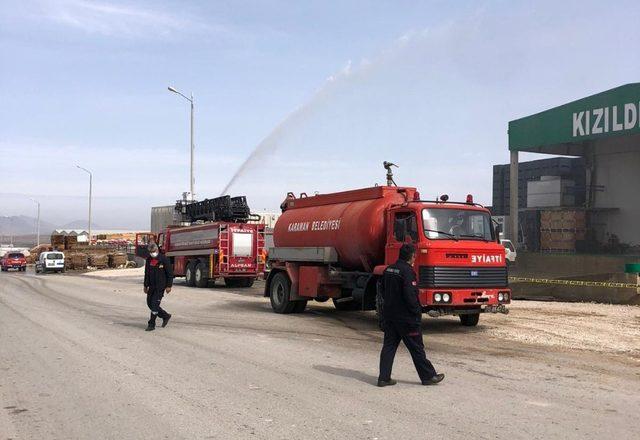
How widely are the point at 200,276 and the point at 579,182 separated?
868 inches

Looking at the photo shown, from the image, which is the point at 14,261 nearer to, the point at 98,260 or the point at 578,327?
the point at 98,260

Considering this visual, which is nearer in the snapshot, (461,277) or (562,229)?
(461,277)

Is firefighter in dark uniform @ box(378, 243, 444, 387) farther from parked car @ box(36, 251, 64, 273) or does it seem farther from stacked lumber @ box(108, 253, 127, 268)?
stacked lumber @ box(108, 253, 127, 268)

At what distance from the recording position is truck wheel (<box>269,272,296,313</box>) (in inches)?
620

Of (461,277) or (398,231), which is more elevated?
(398,231)

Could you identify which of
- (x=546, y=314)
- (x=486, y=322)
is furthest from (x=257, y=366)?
(x=546, y=314)

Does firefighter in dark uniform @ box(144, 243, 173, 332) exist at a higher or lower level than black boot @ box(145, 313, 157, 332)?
higher

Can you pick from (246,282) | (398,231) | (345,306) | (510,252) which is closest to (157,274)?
(398,231)

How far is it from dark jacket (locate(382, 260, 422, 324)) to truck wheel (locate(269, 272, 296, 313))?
333 inches

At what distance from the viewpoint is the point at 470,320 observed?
1327cm

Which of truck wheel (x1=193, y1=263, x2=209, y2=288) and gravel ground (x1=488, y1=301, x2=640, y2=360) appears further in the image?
truck wheel (x1=193, y1=263, x2=209, y2=288)

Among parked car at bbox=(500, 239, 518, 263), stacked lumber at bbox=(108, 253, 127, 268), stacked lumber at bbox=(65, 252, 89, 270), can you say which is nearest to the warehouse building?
parked car at bbox=(500, 239, 518, 263)

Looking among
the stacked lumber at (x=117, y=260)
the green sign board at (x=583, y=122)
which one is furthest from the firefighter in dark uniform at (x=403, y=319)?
the stacked lumber at (x=117, y=260)

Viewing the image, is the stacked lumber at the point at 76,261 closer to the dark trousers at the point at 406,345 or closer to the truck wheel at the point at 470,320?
the truck wheel at the point at 470,320
